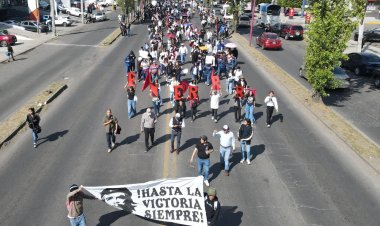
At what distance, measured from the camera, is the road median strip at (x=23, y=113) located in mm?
16188

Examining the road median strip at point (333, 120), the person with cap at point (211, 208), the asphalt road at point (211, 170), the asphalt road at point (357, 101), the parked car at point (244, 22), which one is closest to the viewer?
the person with cap at point (211, 208)

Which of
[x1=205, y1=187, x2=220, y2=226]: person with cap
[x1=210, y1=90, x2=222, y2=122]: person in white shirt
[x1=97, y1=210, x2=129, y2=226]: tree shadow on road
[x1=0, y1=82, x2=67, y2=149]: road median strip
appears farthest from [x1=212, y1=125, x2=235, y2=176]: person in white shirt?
[x1=0, y1=82, x2=67, y2=149]: road median strip

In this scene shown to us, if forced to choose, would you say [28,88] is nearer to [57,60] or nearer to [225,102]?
[57,60]

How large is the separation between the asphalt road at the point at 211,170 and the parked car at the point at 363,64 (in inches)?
432

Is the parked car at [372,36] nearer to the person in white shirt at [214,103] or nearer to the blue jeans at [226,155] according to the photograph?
the person in white shirt at [214,103]

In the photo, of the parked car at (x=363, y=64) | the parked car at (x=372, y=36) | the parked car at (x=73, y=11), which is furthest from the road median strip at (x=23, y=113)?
the parked car at (x=73, y=11)

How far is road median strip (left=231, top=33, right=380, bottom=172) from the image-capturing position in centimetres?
1545

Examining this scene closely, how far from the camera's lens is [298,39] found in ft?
156

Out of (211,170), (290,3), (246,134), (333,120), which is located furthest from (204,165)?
(290,3)

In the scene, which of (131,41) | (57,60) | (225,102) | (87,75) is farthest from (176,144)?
(131,41)

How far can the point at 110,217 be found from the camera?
34.8 ft

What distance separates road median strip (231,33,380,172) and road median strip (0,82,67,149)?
44.3 feet

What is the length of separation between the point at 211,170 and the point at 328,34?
10979mm

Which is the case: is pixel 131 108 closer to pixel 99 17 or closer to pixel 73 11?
pixel 99 17
